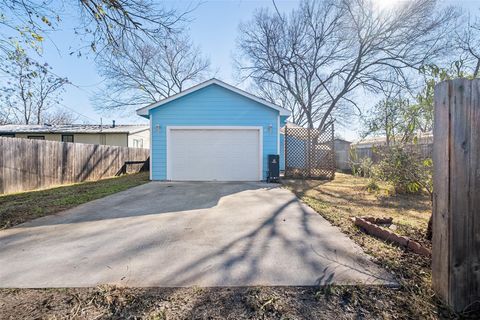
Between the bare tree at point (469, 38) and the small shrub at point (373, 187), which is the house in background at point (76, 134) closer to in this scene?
the small shrub at point (373, 187)

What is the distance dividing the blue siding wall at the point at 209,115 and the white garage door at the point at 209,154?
10.4 inches

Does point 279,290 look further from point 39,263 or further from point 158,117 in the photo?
point 158,117

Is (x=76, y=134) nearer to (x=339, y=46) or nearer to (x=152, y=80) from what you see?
(x=152, y=80)

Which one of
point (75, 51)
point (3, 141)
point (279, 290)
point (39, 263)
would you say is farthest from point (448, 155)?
point (3, 141)

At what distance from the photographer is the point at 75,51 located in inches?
174

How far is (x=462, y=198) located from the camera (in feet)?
4.80

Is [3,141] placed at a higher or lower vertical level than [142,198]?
higher

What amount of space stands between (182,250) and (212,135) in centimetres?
593

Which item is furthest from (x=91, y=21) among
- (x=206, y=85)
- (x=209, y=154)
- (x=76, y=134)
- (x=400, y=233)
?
(x=76, y=134)

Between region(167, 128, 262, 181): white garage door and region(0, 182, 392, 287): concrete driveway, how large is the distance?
12.7 ft

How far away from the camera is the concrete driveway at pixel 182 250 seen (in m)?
1.84

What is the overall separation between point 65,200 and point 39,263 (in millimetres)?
3577

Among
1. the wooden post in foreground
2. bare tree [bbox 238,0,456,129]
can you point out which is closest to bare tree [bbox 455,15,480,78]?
bare tree [bbox 238,0,456,129]

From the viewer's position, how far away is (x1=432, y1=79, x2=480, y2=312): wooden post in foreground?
4.74 ft
